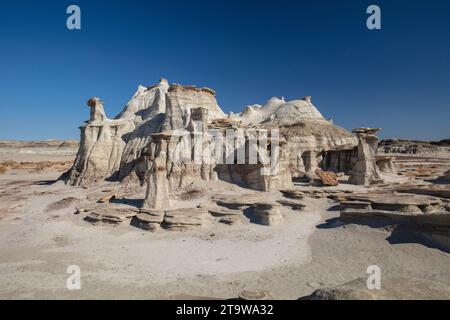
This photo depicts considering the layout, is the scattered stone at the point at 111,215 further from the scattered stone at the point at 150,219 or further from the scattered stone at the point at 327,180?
the scattered stone at the point at 327,180

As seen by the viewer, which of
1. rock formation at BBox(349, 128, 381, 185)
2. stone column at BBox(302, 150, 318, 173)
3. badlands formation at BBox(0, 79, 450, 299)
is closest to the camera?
badlands formation at BBox(0, 79, 450, 299)

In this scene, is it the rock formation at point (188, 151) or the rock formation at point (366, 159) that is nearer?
the rock formation at point (188, 151)

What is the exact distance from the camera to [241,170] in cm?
1936

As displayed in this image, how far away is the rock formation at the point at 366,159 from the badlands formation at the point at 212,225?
8 centimetres

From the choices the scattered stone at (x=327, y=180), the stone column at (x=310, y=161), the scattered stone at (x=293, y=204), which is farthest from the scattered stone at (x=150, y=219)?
the stone column at (x=310, y=161)

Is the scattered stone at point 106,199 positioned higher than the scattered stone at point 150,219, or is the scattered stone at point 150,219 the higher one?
the scattered stone at point 106,199

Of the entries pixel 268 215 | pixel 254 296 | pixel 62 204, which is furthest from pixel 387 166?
pixel 62 204

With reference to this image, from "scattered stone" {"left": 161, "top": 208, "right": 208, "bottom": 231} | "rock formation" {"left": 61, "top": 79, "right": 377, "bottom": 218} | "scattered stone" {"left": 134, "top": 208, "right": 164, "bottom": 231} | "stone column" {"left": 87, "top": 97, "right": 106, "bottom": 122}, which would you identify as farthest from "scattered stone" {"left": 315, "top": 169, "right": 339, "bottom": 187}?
"stone column" {"left": 87, "top": 97, "right": 106, "bottom": 122}

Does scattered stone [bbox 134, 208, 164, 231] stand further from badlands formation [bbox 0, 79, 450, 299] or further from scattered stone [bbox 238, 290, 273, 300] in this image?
scattered stone [bbox 238, 290, 273, 300]

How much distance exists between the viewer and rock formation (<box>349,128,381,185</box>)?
68.8ft

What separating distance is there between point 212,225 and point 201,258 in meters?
3.27

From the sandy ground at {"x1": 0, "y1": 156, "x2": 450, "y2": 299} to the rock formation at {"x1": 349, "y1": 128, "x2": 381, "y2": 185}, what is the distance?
8932 mm

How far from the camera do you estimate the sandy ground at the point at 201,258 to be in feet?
24.8

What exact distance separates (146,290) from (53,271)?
333 cm
